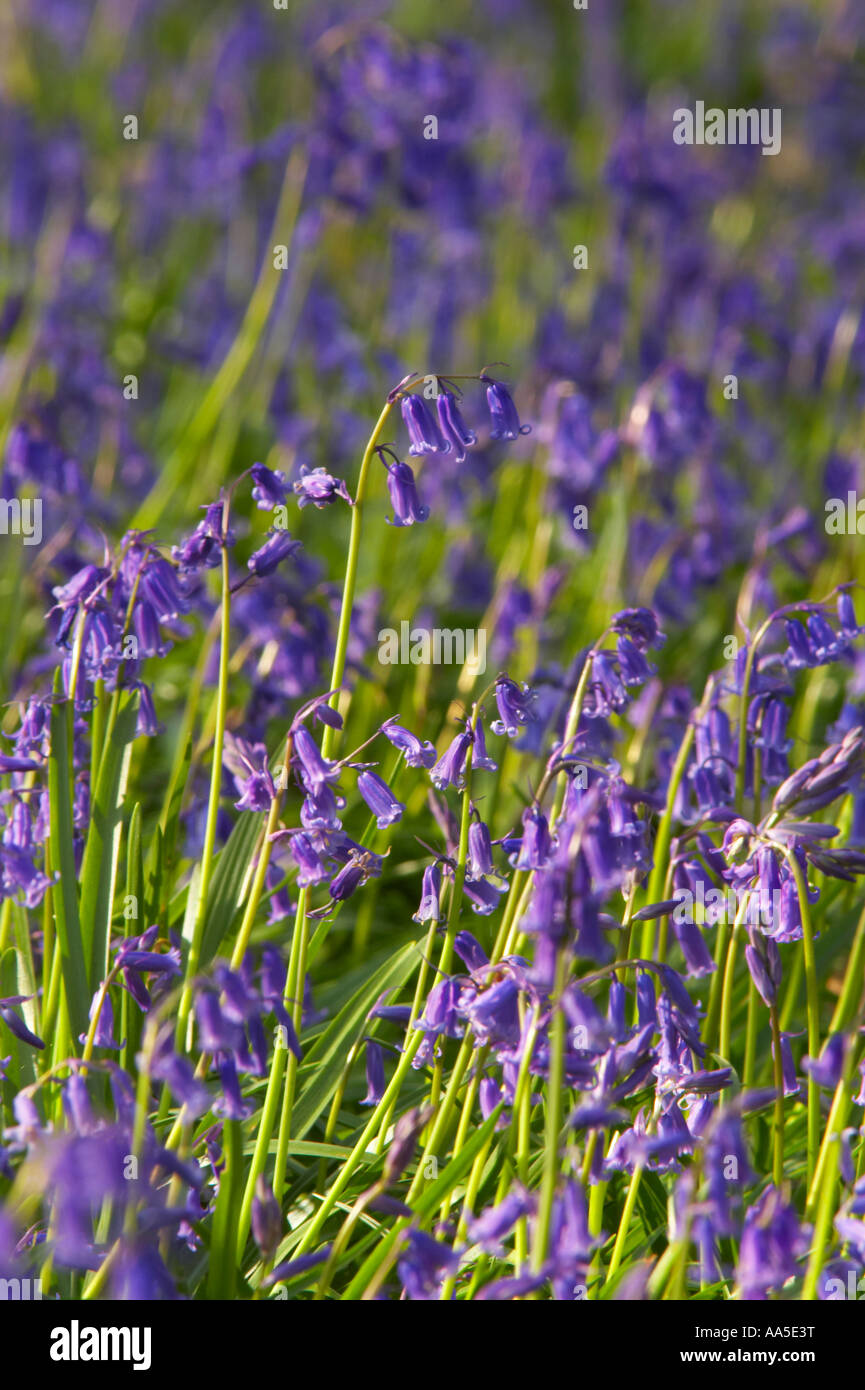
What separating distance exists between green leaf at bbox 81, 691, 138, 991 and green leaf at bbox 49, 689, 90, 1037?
6cm

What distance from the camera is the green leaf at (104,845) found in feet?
10.2

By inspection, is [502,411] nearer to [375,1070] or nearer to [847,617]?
[847,617]

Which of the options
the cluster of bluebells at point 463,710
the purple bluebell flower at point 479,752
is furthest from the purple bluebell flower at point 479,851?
the purple bluebell flower at point 479,752

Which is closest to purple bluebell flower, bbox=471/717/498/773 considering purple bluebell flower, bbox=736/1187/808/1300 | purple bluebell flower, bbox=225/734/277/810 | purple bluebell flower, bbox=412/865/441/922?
purple bluebell flower, bbox=412/865/441/922

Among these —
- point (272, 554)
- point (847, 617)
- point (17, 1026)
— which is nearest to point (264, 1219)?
point (17, 1026)

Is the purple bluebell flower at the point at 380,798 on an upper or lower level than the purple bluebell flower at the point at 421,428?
lower

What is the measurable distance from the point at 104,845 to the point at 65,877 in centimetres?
20

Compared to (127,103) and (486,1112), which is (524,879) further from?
(127,103)

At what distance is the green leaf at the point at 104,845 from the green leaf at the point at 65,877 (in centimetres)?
6

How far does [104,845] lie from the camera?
3213 millimetres

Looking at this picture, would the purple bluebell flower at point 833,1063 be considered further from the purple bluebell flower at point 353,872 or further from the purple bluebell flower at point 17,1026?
the purple bluebell flower at point 17,1026

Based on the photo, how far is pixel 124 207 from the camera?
873cm

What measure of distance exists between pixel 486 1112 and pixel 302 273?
18.3 feet
